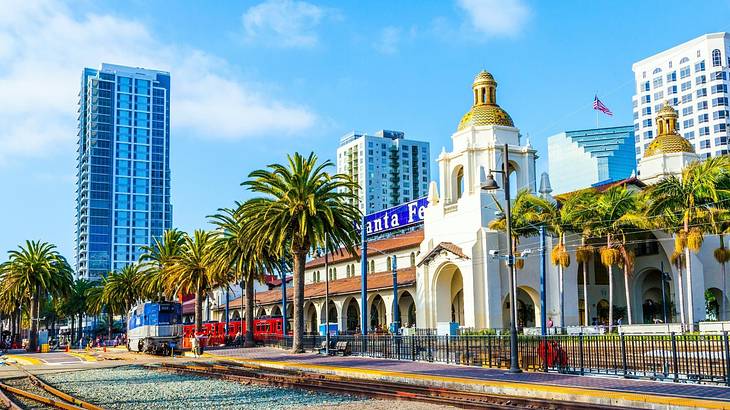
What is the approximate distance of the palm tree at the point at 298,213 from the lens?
4581 cm

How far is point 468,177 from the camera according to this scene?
191ft

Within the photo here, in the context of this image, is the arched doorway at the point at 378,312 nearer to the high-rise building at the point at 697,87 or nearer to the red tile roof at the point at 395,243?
the red tile roof at the point at 395,243

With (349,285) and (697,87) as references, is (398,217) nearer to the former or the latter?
(349,285)

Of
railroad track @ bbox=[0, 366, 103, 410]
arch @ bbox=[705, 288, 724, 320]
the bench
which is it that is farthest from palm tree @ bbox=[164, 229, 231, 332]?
arch @ bbox=[705, 288, 724, 320]

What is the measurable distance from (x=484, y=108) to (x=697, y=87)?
11049 cm

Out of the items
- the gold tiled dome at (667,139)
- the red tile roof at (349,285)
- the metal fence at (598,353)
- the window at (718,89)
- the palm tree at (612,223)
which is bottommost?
the metal fence at (598,353)

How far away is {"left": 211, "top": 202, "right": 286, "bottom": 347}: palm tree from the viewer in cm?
5241

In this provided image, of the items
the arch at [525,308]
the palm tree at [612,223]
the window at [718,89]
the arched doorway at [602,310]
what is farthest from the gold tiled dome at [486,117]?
the window at [718,89]

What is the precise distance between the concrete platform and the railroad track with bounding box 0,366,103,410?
33.6 feet

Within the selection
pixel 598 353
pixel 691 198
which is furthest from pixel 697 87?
pixel 598 353

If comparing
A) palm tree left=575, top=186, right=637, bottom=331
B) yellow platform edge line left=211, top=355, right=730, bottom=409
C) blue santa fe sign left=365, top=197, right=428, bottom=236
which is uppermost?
blue santa fe sign left=365, top=197, right=428, bottom=236

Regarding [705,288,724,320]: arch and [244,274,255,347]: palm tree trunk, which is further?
[705,288,724,320]: arch

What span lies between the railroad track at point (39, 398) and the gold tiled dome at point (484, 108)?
38739 mm

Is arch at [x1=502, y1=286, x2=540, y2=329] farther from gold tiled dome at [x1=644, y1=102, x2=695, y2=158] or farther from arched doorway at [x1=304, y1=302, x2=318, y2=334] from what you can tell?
arched doorway at [x1=304, y1=302, x2=318, y2=334]
